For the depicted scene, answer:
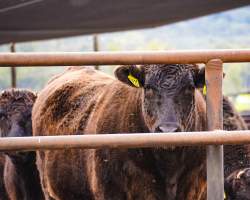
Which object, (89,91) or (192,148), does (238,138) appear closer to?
(192,148)

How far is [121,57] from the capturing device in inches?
151

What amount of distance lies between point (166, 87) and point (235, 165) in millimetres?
1649

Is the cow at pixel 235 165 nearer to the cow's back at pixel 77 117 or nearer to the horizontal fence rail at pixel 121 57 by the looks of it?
the cow's back at pixel 77 117

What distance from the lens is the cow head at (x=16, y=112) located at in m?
7.88

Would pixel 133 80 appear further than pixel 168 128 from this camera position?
Yes

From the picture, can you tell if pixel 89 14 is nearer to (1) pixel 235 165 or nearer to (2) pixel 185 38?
(1) pixel 235 165

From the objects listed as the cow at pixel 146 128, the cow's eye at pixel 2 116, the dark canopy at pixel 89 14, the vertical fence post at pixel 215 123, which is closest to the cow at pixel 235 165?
the cow at pixel 146 128

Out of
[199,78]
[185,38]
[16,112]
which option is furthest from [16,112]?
[185,38]

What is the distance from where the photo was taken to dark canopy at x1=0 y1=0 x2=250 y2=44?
9.36 meters

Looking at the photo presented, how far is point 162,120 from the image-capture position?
16.1ft

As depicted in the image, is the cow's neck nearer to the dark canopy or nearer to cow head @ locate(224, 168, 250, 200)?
the dark canopy

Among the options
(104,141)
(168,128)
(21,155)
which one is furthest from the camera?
(21,155)

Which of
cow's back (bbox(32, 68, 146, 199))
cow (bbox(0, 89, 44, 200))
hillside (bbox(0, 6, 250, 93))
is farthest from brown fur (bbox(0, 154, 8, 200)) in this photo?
hillside (bbox(0, 6, 250, 93))

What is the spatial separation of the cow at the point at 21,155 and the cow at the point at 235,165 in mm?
2316
